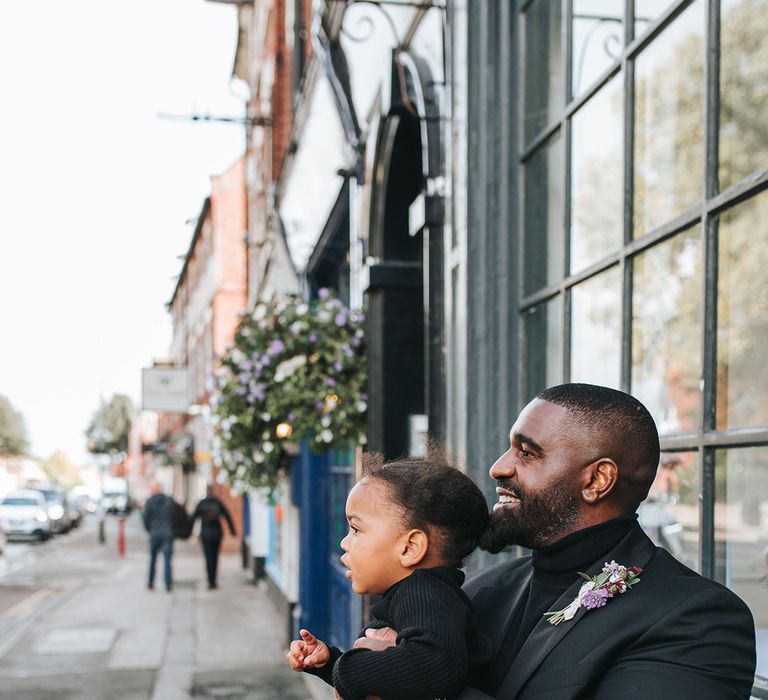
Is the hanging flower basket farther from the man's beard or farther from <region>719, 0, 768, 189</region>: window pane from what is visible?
the man's beard

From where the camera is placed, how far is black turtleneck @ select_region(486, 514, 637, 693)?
1962mm

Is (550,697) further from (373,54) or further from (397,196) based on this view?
(373,54)

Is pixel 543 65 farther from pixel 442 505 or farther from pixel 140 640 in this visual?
pixel 140 640

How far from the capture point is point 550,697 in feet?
5.83

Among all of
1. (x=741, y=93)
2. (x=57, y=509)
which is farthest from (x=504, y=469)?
(x=57, y=509)

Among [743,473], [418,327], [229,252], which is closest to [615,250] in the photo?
[743,473]

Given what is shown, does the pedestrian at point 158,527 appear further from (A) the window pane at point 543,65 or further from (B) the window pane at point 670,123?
(B) the window pane at point 670,123

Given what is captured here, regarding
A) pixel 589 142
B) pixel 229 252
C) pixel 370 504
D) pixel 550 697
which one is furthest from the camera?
pixel 229 252

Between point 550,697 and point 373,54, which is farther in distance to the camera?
point 373,54

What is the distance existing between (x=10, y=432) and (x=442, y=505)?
318 feet

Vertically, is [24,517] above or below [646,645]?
below

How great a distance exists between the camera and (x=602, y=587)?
184cm

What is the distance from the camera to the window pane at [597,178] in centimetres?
376

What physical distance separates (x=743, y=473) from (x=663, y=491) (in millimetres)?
425
